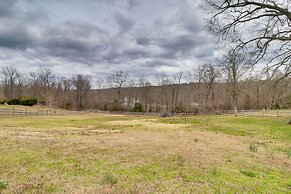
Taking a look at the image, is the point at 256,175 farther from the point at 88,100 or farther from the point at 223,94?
the point at 88,100

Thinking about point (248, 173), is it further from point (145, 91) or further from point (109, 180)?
point (145, 91)

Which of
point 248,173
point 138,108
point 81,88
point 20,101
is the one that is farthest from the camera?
point 81,88

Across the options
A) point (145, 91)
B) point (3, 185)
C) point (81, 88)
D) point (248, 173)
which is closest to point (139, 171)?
point (248, 173)

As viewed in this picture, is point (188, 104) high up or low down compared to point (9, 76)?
down

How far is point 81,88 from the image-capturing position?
221ft

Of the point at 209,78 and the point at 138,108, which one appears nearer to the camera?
the point at 209,78

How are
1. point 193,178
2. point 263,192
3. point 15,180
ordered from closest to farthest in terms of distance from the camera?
point 263,192 < point 15,180 < point 193,178

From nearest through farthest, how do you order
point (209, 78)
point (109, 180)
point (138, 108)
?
point (109, 180) < point (209, 78) < point (138, 108)

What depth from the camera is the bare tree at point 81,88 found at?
65.5m

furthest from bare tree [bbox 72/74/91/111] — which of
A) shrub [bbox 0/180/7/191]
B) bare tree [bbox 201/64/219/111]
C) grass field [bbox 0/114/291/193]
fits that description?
shrub [bbox 0/180/7/191]

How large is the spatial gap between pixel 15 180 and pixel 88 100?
62773 millimetres

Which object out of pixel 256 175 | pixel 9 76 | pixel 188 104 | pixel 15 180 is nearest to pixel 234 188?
pixel 256 175

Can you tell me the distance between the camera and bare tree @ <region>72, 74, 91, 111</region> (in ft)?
215

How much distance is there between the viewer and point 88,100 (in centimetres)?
6619
